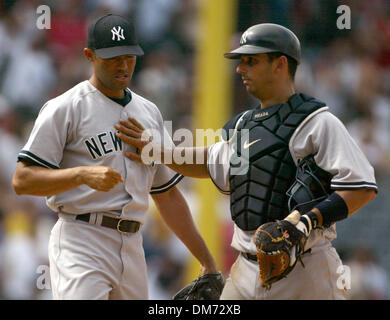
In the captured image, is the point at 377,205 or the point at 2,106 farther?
the point at 2,106

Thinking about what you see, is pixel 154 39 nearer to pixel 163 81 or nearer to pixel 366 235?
pixel 163 81

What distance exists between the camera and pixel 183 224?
3680 millimetres

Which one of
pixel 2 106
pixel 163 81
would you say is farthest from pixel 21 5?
pixel 163 81

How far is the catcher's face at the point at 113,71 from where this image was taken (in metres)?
3.36

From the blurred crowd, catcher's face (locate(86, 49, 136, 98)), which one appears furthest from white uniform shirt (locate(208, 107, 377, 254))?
the blurred crowd

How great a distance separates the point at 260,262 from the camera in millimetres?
3039

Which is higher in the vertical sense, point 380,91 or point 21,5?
point 21,5

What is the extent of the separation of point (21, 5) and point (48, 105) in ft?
14.8

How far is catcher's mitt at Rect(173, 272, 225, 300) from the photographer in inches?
143

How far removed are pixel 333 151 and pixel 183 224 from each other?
0.91 metres

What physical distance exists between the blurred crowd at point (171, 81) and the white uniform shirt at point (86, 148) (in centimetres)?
234

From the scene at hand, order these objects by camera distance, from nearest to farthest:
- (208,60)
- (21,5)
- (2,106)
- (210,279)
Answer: (210,279)
(208,60)
(2,106)
(21,5)

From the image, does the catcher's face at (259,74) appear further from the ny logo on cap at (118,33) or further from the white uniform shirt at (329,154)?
the ny logo on cap at (118,33)

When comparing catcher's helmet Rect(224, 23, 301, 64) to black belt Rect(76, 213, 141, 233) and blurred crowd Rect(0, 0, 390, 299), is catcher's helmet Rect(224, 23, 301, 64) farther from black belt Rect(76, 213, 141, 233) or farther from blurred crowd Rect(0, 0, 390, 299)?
blurred crowd Rect(0, 0, 390, 299)
